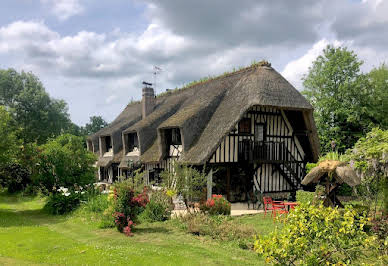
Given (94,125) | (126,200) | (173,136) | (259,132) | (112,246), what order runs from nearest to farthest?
1. (112,246)
2. (126,200)
3. (259,132)
4. (173,136)
5. (94,125)

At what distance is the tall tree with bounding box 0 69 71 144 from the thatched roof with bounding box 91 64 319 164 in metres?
20.0

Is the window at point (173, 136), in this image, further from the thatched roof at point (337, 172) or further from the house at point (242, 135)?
the thatched roof at point (337, 172)

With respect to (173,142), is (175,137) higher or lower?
higher

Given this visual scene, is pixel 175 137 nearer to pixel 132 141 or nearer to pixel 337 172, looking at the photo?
pixel 132 141

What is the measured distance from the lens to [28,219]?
49.2ft

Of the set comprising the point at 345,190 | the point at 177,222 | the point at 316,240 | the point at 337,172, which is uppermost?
the point at 337,172

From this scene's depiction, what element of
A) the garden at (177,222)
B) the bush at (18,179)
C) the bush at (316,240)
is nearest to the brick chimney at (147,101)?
the garden at (177,222)

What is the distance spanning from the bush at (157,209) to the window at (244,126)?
6708 mm

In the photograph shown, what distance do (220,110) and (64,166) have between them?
9130mm

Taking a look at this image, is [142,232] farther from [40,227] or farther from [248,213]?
[248,213]

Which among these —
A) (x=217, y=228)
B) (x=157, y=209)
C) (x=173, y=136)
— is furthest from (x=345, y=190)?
(x=157, y=209)

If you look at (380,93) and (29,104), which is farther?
(29,104)

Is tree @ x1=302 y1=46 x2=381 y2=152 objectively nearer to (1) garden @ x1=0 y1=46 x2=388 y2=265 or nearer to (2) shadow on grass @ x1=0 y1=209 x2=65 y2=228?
(1) garden @ x1=0 y1=46 x2=388 y2=265

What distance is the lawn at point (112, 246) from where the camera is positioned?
825cm
